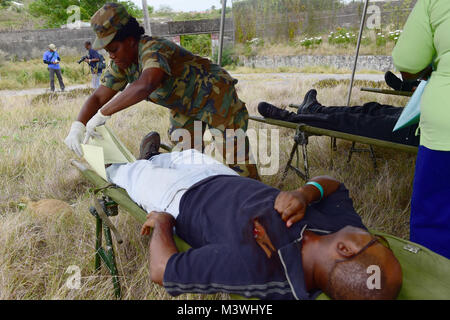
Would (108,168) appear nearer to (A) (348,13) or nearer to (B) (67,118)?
(B) (67,118)

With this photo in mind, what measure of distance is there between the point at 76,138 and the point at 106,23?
0.72 meters

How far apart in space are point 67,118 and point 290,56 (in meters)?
11.2

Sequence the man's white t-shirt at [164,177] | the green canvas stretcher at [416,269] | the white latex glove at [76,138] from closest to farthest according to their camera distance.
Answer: the green canvas stretcher at [416,269] < the man's white t-shirt at [164,177] < the white latex glove at [76,138]

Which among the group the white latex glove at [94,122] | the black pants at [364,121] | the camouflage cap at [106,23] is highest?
the camouflage cap at [106,23]

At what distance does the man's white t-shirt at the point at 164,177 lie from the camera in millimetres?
1573

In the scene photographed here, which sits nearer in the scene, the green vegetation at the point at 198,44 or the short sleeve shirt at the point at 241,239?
the short sleeve shirt at the point at 241,239

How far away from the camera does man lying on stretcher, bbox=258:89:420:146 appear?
244 centimetres

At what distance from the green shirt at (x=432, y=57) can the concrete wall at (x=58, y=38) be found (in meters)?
16.2

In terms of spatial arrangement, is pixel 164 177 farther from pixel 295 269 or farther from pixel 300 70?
pixel 300 70

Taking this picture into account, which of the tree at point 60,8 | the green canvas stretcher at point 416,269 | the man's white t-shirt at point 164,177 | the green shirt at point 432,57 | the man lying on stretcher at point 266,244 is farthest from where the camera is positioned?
the tree at point 60,8

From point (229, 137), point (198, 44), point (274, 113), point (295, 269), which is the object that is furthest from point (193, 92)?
point (198, 44)

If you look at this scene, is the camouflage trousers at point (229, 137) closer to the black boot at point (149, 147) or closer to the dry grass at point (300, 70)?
the black boot at point (149, 147)

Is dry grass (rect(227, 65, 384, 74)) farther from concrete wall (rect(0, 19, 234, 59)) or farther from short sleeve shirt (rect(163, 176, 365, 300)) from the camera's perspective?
short sleeve shirt (rect(163, 176, 365, 300))

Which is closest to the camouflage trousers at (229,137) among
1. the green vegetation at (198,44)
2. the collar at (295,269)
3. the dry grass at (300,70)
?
the collar at (295,269)
